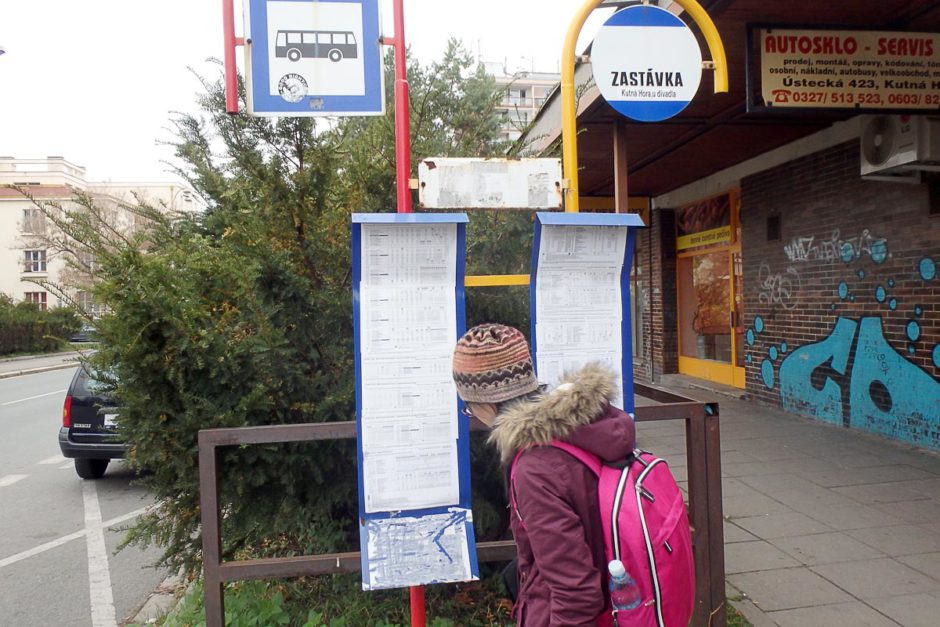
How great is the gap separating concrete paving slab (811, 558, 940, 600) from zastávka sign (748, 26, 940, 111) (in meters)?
3.14

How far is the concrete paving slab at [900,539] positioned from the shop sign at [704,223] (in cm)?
668

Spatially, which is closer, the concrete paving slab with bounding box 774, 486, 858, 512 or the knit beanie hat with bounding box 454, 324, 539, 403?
the knit beanie hat with bounding box 454, 324, 539, 403

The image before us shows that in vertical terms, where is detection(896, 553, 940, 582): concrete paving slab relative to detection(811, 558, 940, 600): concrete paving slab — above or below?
above

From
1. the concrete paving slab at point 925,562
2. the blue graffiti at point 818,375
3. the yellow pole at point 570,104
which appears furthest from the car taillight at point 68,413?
the blue graffiti at point 818,375

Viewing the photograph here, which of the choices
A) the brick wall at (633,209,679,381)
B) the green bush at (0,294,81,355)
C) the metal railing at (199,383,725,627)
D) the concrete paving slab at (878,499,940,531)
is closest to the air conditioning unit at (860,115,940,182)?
the concrete paving slab at (878,499,940,531)

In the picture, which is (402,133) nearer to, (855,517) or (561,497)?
(561,497)

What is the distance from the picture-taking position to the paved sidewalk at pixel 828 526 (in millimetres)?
3664

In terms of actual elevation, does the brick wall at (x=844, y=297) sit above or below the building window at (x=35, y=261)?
below

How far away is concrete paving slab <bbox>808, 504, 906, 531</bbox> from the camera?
4793 millimetres

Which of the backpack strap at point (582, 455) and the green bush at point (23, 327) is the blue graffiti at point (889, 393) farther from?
the green bush at point (23, 327)

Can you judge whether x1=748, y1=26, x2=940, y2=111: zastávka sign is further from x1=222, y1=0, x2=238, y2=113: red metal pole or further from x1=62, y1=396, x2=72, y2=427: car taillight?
x1=62, y1=396, x2=72, y2=427: car taillight

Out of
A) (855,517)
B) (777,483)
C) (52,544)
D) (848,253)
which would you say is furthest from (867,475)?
(52,544)

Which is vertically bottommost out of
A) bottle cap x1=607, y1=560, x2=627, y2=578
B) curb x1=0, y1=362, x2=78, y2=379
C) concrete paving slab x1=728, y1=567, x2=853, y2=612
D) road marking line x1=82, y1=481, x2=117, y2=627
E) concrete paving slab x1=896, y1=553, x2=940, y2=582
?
curb x1=0, y1=362, x2=78, y2=379

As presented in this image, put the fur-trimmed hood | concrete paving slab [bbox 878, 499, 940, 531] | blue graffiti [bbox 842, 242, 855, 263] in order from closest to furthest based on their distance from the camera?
the fur-trimmed hood, concrete paving slab [bbox 878, 499, 940, 531], blue graffiti [bbox 842, 242, 855, 263]
